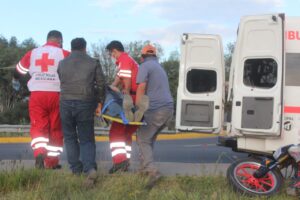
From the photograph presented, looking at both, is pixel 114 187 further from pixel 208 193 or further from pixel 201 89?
pixel 201 89

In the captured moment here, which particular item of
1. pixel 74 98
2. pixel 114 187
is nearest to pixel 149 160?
pixel 114 187

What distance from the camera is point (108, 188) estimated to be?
6.37 meters

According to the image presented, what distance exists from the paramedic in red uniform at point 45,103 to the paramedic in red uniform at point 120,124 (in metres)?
0.77

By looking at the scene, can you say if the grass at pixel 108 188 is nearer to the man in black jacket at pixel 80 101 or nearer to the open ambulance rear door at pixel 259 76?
the man in black jacket at pixel 80 101

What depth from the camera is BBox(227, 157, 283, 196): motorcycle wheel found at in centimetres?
618

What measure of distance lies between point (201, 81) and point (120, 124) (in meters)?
2.93

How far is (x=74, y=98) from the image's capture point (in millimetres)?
7039

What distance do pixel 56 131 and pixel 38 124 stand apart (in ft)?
0.97

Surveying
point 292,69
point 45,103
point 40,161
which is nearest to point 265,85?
point 292,69

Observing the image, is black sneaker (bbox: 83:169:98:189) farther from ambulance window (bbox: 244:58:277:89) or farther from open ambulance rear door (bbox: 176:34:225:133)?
open ambulance rear door (bbox: 176:34:225:133)

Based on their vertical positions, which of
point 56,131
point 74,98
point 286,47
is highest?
point 286,47

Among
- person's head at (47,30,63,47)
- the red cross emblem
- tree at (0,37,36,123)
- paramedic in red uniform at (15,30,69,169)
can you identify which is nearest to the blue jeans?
paramedic in red uniform at (15,30,69,169)

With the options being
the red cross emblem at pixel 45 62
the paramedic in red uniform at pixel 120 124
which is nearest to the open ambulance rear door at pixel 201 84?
the paramedic in red uniform at pixel 120 124

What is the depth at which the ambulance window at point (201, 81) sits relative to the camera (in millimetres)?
10172
